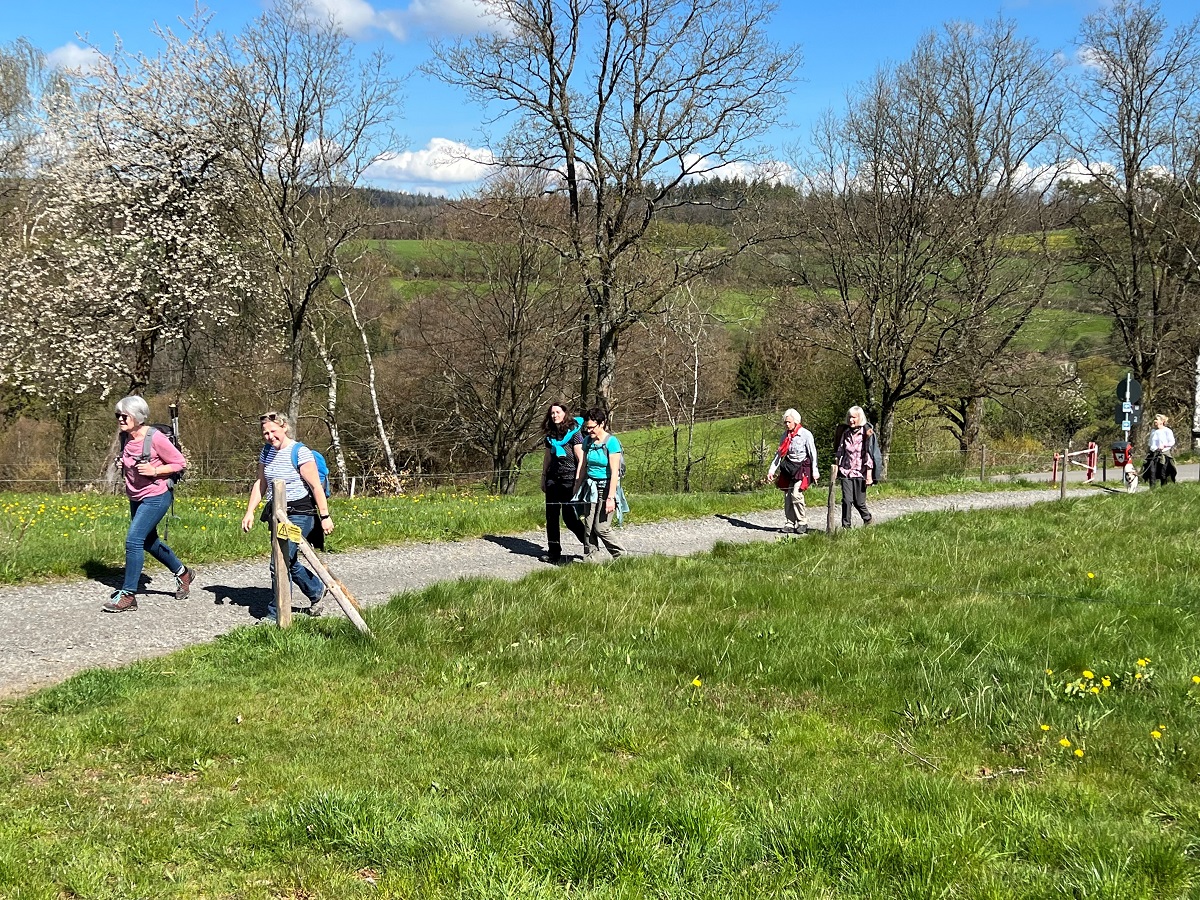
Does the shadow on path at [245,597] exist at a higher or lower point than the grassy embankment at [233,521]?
lower

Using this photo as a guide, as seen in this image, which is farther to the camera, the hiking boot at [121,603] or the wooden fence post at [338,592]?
the hiking boot at [121,603]

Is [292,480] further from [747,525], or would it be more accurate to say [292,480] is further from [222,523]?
[747,525]

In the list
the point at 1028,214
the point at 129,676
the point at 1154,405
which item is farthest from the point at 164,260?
the point at 1154,405

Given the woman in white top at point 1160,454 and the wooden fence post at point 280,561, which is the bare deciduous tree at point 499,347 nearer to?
the woman in white top at point 1160,454

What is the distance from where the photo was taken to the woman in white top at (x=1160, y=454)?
66.3 feet

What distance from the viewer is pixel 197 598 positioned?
349 inches

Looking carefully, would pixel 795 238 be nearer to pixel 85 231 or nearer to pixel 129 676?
pixel 85 231

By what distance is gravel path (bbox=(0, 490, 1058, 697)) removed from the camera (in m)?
6.92

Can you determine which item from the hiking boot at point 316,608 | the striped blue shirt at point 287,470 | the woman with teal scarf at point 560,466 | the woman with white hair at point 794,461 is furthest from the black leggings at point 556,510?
the striped blue shirt at point 287,470

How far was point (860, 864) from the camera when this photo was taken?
11.6 feet

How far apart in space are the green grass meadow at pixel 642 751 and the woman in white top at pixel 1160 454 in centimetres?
1377

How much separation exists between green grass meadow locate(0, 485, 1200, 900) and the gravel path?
0.81 m

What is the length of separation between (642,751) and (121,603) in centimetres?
577

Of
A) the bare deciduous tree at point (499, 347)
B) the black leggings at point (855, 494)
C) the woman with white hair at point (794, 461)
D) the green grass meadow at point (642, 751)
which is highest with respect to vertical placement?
the bare deciduous tree at point (499, 347)
